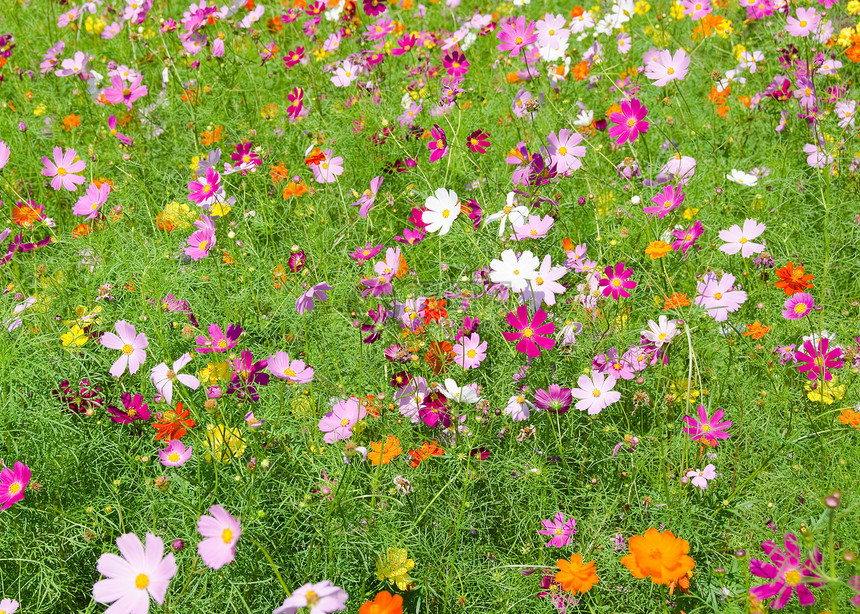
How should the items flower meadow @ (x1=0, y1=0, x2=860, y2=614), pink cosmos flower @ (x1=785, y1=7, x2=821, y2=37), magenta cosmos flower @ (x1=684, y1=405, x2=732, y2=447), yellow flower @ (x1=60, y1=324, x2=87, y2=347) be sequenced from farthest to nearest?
1. pink cosmos flower @ (x1=785, y1=7, x2=821, y2=37)
2. yellow flower @ (x1=60, y1=324, x2=87, y2=347)
3. magenta cosmos flower @ (x1=684, y1=405, x2=732, y2=447)
4. flower meadow @ (x1=0, y1=0, x2=860, y2=614)

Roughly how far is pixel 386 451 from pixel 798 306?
103 centimetres

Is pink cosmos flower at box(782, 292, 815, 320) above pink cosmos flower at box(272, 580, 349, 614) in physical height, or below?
below

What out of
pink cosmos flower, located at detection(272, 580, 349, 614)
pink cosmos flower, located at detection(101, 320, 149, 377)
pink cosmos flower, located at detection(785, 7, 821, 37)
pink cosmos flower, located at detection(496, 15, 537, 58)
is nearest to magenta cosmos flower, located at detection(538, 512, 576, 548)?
pink cosmos flower, located at detection(272, 580, 349, 614)

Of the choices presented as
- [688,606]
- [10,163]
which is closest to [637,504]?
[688,606]

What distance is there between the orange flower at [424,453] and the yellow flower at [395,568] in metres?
0.19

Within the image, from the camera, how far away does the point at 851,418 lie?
1285mm

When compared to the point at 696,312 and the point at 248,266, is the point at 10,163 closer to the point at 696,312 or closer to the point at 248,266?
the point at 248,266

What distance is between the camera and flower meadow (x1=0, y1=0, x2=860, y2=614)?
45.5 inches

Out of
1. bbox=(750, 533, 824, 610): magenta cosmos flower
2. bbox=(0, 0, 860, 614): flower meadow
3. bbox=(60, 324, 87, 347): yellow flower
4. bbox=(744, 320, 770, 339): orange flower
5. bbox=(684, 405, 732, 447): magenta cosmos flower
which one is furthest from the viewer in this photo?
bbox=(744, 320, 770, 339): orange flower

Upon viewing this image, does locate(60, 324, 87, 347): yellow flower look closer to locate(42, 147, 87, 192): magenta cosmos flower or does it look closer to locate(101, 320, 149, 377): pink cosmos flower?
locate(101, 320, 149, 377): pink cosmos flower

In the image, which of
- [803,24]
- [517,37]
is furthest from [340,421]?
[803,24]

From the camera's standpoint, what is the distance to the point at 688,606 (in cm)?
116

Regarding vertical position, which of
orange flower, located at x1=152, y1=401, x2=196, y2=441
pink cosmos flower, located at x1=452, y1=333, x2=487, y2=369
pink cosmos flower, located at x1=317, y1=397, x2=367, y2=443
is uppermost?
orange flower, located at x1=152, y1=401, x2=196, y2=441

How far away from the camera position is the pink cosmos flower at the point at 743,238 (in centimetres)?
152
